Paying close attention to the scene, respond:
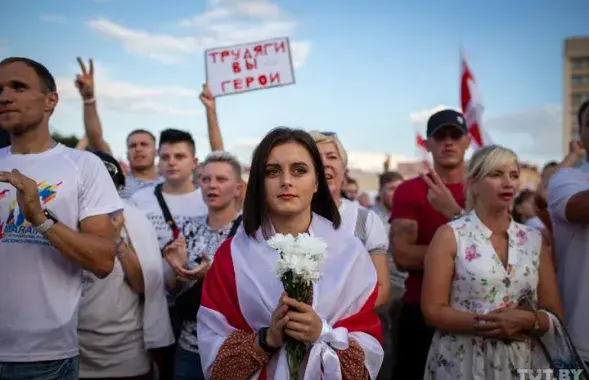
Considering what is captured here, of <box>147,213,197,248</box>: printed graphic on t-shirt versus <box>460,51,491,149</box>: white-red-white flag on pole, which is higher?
<box>460,51,491,149</box>: white-red-white flag on pole

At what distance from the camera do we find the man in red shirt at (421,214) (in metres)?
4.11

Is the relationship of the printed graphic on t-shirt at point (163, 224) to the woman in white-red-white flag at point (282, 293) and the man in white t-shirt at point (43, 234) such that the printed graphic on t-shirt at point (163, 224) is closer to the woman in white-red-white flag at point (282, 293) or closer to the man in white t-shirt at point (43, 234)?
the man in white t-shirt at point (43, 234)

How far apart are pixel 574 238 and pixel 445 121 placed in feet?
4.24

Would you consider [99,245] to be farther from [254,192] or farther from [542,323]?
[542,323]

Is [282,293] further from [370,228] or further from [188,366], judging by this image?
[188,366]

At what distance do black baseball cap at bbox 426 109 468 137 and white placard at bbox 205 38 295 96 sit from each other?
2.42 metres

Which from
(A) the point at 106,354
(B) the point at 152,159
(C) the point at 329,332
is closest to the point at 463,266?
(C) the point at 329,332

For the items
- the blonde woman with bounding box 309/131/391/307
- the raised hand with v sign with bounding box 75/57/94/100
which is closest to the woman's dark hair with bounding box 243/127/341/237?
the blonde woman with bounding box 309/131/391/307

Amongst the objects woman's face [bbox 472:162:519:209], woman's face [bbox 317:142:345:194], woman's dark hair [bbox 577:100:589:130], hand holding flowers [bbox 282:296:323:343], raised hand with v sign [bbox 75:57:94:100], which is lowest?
hand holding flowers [bbox 282:296:323:343]

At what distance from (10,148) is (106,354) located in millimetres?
1407

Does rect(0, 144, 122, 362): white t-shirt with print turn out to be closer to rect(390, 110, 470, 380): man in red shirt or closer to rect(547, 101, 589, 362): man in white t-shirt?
rect(390, 110, 470, 380): man in red shirt

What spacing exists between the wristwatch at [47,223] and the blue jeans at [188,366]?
1419 millimetres

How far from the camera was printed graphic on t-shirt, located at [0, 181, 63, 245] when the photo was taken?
2793mm

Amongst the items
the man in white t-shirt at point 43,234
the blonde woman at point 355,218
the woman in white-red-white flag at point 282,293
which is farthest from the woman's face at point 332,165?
the man in white t-shirt at point 43,234
